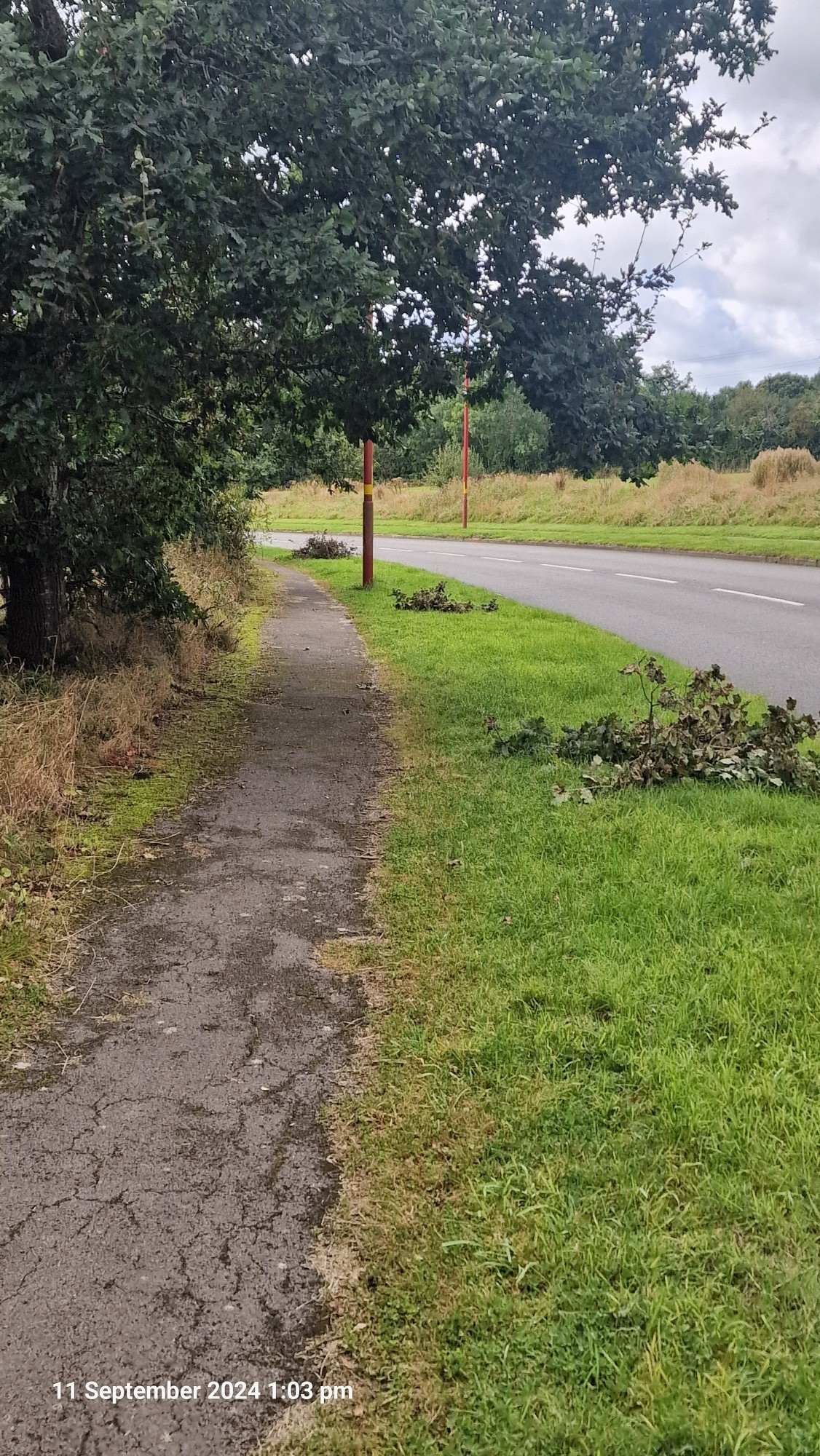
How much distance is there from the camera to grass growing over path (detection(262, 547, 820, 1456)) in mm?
2059

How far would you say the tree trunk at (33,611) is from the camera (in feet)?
25.5

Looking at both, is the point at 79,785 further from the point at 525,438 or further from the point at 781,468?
the point at 525,438

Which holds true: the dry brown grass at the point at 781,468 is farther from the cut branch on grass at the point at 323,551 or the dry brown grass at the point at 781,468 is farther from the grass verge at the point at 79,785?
the grass verge at the point at 79,785

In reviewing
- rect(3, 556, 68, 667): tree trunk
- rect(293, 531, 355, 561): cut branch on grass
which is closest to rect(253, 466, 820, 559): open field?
rect(293, 531, 355, 561): cut branch on grass

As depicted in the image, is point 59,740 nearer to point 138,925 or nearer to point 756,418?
point 138,925

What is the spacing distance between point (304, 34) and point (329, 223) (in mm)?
1216

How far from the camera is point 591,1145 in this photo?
2.79 metres

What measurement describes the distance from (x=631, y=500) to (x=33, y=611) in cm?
2835

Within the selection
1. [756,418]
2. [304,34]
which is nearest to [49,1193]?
[304,34]

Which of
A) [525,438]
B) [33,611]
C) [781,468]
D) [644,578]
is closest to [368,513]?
[644,578]

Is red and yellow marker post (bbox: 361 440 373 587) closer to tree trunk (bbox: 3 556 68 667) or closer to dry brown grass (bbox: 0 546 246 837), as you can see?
dry brown grass (bbox: 0 546 246 837)

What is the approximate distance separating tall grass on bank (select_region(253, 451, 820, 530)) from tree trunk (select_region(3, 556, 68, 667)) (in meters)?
11.4

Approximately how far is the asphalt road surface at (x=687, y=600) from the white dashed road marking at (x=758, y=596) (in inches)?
0.5

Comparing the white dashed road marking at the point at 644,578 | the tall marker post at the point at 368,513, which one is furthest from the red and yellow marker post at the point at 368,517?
the white dashed road marking at the point at 644,578
